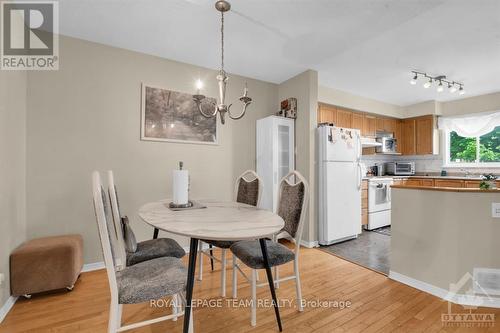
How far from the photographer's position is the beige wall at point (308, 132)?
338 cm

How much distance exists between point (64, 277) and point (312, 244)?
9.37 feet

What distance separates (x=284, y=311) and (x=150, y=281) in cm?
112

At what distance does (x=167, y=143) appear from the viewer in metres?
3.04

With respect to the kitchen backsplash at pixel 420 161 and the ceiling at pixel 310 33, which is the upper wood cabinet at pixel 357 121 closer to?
the kitchen backsplash at pixel 420 161

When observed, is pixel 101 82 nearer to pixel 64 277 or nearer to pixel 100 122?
pixel 100 122

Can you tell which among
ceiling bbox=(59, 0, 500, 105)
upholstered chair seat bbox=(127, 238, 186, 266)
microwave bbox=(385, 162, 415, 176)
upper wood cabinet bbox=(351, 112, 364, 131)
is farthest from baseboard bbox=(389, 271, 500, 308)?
microwave bbox=(385, 162, 415, 176)

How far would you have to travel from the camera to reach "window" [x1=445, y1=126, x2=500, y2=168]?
4.56 m

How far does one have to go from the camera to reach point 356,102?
4.60 metres

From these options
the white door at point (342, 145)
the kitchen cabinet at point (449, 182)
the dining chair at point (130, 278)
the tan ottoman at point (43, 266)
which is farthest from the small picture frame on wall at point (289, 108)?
the kitchen cabinet at point (449, 182)

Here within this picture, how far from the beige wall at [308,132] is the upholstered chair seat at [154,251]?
2037 millimetres

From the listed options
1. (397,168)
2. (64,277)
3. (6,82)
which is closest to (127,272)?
(64,277)

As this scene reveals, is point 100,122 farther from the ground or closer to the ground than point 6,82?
closer to the ground

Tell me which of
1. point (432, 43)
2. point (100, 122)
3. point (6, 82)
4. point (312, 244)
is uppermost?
point (432, 43)

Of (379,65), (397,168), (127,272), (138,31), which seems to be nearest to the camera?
(127,272)
